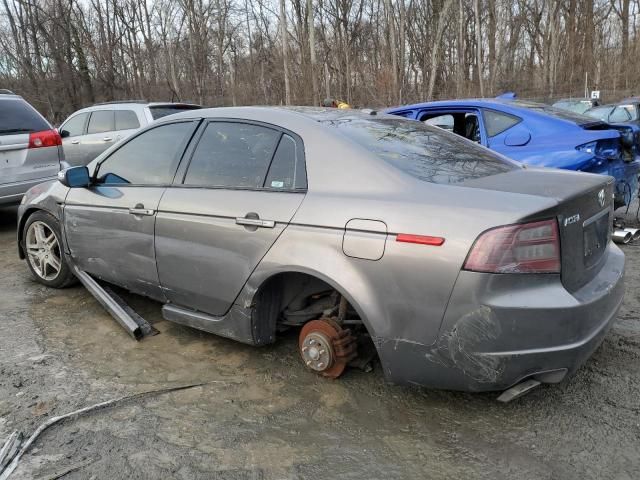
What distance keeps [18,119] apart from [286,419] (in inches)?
237

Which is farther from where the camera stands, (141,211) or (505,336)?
(141,211)

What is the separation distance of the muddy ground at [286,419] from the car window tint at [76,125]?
7499 millimetres

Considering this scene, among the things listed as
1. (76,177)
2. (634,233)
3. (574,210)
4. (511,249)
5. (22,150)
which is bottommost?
(634,233)

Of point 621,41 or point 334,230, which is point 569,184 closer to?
point 334,230

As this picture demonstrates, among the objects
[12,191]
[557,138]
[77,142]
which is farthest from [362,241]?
[77,142]

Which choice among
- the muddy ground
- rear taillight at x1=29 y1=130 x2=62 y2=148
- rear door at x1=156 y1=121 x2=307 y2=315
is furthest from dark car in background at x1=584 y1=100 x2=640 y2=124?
rear door at x1=156 y1=121 x2=307 y2=315

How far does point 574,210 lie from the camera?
2463mm

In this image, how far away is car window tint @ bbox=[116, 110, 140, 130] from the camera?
8961 millimetres

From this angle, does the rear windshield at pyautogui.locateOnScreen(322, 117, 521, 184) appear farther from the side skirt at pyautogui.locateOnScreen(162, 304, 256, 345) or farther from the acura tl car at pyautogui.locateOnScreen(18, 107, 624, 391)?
the side skirt at pyautogui.locateOnScreen(162, 304, 256, 345)

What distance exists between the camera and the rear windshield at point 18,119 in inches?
262

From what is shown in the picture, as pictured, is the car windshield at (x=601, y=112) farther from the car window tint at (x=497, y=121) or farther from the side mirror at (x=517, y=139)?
the side mirror at (x=517, y=139)

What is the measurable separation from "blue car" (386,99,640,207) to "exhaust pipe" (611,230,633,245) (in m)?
0.31

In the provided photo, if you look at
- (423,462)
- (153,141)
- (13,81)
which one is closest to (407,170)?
(423,462)

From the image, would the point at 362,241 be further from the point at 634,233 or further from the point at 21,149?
the point at 21,149
